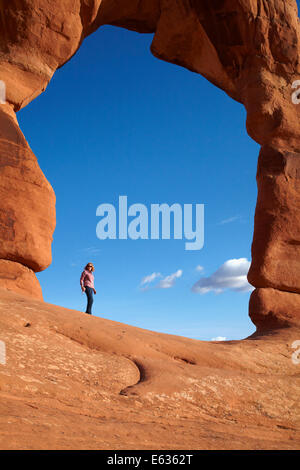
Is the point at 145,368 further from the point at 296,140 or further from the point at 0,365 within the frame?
the point at 296,140

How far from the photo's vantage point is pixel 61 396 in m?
3.90

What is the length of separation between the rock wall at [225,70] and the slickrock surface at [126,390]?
2632 mm

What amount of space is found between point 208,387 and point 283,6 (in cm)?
1044

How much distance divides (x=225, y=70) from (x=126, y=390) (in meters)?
9.94

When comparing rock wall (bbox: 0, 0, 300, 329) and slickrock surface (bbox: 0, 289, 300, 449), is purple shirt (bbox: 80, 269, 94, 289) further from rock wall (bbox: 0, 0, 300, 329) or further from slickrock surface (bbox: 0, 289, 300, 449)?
slickrock surface (bbox: 0, 289, 300, 449)

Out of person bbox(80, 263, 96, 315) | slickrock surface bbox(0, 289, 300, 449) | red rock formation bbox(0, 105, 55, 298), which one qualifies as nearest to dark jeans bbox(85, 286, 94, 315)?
person bbox(80, 263, 96, 315)

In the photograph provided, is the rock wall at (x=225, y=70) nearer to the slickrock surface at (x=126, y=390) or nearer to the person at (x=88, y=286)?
the person at (x=88, y=286)

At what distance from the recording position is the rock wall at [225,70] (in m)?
8.21

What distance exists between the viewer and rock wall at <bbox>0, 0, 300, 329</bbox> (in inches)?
323

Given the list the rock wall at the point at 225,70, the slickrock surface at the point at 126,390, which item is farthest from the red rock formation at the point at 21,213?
the slickrock surface at the point at 126,390

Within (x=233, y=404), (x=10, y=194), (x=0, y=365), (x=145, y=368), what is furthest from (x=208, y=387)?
(x=10, y=194)

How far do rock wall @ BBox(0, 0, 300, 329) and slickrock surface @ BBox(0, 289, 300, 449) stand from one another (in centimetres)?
263

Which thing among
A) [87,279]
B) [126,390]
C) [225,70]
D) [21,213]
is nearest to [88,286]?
[87,279]

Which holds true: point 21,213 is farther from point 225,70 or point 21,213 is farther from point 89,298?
point 225,70
